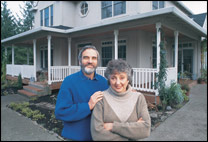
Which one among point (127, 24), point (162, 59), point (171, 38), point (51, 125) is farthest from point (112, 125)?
point (171, 38)

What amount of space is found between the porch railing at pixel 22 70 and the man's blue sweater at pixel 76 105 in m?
8.26

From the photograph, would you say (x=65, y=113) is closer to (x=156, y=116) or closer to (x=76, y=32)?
(x=156, y=116)

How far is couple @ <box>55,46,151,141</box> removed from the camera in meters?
1.34

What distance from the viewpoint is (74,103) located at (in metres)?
1.52

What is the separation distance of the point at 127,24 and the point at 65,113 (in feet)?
17.5

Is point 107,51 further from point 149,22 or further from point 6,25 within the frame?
point 6,25

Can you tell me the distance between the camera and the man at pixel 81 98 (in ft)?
4.64

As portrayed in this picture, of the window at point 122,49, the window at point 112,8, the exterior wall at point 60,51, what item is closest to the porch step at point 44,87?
the exterior wall at point 60,51

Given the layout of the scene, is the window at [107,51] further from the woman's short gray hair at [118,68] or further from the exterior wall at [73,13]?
the woman's short gray hair at [118,68]

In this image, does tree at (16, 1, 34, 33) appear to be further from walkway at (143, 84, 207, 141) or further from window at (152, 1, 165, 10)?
walkway at (143, 84, 207, 141)

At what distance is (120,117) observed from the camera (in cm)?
137

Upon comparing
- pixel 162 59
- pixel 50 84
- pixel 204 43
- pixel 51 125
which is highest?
pixel 204 43

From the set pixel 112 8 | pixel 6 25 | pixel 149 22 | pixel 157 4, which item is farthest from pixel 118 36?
pixel 6 25

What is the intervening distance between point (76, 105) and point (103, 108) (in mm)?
247
